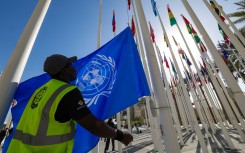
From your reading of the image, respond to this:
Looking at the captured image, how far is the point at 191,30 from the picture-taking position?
10641mm

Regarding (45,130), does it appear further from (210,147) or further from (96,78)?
(210,147)

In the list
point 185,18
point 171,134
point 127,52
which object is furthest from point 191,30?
point 171,134

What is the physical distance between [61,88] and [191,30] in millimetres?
10471

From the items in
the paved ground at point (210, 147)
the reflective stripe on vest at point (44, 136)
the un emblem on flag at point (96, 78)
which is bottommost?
the reflective stripe on vest at point (44, 136)

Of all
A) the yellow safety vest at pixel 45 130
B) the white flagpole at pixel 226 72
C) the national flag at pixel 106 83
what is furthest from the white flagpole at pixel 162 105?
the white flagpole at pixel 226 72

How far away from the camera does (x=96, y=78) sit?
3389 millimetres

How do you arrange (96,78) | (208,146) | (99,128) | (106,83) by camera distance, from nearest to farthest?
1. (99,128)
2. (106,83)
3. (96,78)
4. (208,146)

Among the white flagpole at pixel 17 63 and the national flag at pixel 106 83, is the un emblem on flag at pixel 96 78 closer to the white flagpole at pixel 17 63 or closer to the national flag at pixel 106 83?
the national flag at pixel 106 83

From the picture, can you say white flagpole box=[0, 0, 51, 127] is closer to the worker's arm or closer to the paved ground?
the worker's arm

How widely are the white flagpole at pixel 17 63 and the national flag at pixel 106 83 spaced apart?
623mm

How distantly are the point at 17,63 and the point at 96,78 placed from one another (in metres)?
1.33

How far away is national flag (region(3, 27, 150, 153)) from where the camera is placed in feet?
9.84

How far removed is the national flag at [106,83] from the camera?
3.00 meters

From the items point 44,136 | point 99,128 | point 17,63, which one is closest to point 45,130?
point 44,136
